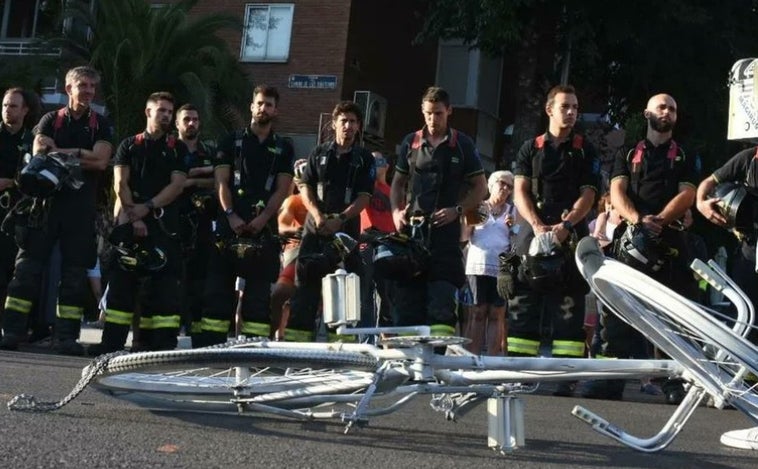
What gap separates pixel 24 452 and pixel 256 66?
84.3 ft

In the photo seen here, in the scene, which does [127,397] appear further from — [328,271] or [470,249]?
[470,249]

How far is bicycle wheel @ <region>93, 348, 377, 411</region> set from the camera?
14.9 ft

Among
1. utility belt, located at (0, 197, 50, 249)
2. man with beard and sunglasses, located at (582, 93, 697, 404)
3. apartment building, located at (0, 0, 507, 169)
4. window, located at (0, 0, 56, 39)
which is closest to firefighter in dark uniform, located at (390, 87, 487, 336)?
man with beard and sunglasses, located at (582, 93, 697, 404)

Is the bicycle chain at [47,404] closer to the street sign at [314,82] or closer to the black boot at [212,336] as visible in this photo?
the black boot at [212,336]

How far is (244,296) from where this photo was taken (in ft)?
30.0

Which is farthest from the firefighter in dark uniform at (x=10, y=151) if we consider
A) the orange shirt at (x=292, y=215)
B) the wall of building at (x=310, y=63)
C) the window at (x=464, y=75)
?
the window at (x=464, y=75)

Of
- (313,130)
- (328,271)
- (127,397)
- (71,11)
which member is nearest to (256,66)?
(313,130)

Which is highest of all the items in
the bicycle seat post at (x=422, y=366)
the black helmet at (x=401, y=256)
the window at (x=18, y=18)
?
the window at (x=18, y=18)

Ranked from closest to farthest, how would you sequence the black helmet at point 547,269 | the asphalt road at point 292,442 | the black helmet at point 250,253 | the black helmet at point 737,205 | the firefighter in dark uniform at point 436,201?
the asphalt road at point 292,442, the black helmet at point 737,205, the black helmet at point 547,269, the firefighter in dark uniform at point 436,201, the black helmet at point 250,253

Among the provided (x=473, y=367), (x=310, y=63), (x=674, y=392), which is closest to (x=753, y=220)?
(x=674, y=392)

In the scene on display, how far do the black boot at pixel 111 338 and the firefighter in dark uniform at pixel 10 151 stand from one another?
1.08 meters

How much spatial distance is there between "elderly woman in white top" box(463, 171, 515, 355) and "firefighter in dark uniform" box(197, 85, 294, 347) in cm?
190

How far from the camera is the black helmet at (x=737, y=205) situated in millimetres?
7820

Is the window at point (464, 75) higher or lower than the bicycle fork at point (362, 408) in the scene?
higher
